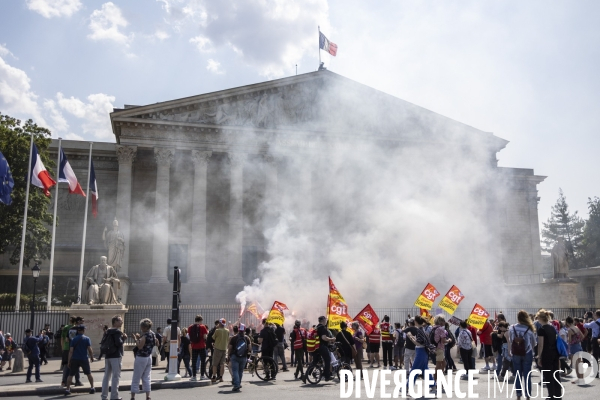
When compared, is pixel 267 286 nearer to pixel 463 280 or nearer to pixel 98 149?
pixel 463 280

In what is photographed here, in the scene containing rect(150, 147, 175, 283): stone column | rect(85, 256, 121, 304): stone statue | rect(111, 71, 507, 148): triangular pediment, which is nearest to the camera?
rect(85, 256, 121, 304): stone statue

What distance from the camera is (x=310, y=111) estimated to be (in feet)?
113

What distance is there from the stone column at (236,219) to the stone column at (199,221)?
60.3 inches

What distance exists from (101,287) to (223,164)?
56.9ft

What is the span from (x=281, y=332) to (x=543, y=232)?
63.6 metres

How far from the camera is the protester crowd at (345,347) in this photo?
8422mm

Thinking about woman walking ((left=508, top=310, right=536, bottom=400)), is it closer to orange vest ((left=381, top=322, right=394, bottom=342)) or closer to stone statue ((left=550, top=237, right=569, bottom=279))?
orange vest ((left=381, top=322, right=394, bottom=342))

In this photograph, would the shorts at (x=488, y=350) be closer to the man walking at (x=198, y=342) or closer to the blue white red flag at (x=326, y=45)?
the man walking at (x=198, y=342)

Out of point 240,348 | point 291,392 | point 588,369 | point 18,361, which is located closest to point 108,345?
point 240,348

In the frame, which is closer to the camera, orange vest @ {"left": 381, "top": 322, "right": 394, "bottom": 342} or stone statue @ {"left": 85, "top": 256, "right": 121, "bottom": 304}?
orange vest @ {"left": 381, "top": 322, "right": 394, "bottom": 342}

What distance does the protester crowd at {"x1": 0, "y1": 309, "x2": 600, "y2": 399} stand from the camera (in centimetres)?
842

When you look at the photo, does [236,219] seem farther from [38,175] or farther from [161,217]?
[38,175]

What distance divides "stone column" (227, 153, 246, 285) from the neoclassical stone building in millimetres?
60

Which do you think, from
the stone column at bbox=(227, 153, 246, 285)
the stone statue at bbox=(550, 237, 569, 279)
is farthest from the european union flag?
the stone statue at bbox=(550, 237, 569, 279)
